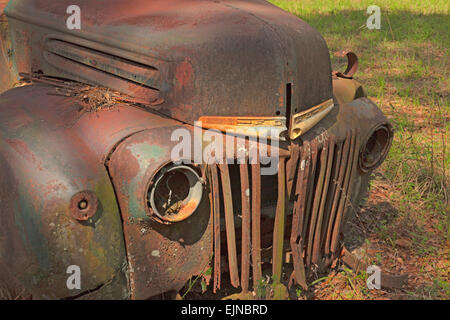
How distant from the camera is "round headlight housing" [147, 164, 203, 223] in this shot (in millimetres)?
2027

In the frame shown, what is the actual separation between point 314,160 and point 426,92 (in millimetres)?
4033

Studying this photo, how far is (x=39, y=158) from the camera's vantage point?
1.96 metres

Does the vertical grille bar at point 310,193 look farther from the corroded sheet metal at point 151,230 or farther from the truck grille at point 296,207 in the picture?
the corroded sheet metal at point 151,230

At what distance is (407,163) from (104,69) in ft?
8.75

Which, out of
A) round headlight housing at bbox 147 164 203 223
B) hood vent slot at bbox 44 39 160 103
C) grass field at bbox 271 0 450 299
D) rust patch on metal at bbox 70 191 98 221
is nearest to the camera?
rust patch on metal at bbox 70 191 98 221

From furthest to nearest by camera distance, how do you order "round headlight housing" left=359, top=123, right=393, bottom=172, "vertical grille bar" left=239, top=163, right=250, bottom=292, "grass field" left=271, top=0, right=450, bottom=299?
1. "grass field" left=271, top=0, right=450, bottom=299
2. "round headlight housing" left=359, top=123, right=393, bottom=172
3. "vertical grille bar" left=239, top=163, right=250, bottom=292

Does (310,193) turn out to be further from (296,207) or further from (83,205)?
(83,205)

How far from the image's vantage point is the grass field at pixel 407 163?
9.54 feet

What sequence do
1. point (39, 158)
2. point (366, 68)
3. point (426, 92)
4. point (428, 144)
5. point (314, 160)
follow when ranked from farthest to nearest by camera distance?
point (366, 68) < point (426, 92) < point (428, 144) < point (314, 160) < point (39, 158)

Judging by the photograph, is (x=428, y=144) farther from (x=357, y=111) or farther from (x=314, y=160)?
(x=314, y=160)

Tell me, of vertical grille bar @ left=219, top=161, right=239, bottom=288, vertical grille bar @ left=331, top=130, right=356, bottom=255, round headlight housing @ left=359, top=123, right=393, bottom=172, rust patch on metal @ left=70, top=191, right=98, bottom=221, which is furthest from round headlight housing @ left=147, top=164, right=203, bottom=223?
round headlight housing @ left=359, top=123, right=393, bottom=172

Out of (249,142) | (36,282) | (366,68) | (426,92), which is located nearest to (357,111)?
(249,142)

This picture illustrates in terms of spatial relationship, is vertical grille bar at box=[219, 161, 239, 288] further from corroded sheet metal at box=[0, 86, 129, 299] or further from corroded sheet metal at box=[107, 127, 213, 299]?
corroded sheet metal at box=[0, 86, 129, 299]

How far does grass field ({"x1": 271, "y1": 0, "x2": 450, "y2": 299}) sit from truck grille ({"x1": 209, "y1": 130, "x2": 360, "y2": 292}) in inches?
11.2
